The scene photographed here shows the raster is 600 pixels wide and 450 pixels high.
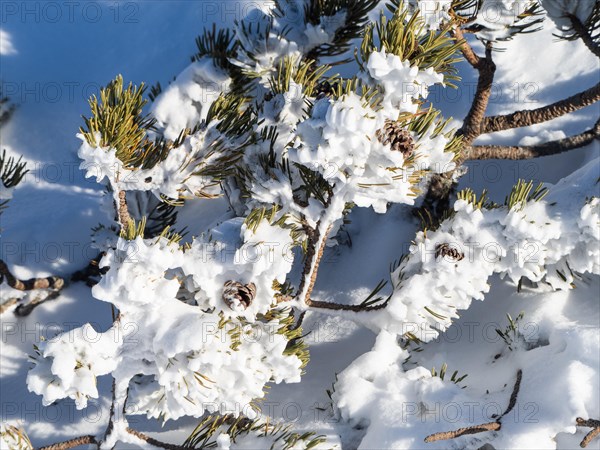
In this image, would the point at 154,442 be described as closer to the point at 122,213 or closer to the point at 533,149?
the point at 122,213

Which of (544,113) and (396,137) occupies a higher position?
(396,137)

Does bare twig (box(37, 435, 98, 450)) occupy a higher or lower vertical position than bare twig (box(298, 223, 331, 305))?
lower

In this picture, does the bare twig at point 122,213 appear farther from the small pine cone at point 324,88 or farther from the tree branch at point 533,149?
the tree branch at point 533,149

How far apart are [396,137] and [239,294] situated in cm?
40

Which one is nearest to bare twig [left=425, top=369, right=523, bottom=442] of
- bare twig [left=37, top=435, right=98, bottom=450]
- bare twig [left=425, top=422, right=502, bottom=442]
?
bare twig [left=425, top=422, right=502, bottom=442]

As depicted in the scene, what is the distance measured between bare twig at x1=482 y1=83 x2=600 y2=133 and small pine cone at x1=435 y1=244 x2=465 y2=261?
0.37 metres

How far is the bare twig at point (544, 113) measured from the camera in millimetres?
1355

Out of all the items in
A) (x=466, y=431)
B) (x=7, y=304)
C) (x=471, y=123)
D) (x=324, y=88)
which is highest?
(x=324, y=88)

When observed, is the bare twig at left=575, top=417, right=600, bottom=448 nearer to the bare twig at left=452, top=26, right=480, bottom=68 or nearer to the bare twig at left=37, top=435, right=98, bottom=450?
the bare twig at left=452, top=26, right=480, bottom=68

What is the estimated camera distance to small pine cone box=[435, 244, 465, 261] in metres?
1.23

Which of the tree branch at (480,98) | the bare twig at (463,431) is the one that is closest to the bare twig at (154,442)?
the bare twig at (463,431)

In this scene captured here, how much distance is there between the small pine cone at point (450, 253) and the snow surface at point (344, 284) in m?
0.25

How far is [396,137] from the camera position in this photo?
1.05 meters

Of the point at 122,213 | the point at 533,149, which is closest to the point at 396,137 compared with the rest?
the point at 122,213
